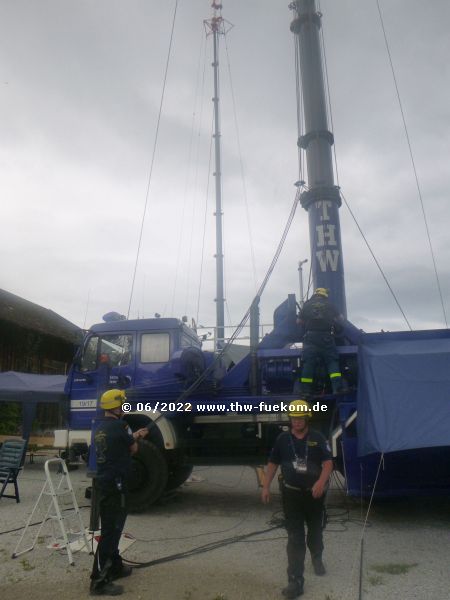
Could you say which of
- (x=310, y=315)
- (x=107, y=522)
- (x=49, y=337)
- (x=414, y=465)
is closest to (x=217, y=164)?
(x=49, y=337)

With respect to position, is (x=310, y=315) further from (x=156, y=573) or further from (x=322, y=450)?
(x=156, y=573)

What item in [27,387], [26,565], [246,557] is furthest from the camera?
[27,387]

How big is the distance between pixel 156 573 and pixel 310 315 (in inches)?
158

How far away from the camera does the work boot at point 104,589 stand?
4172 mm

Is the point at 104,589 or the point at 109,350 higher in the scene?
the point at 109,350

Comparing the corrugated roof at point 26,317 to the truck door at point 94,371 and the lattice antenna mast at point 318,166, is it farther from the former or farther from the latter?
the lattice antenna mast at point 318,166

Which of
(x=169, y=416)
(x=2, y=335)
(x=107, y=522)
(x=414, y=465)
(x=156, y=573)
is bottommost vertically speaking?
(x=156, y=573)

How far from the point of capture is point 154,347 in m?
8.12

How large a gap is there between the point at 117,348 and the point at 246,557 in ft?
13.9

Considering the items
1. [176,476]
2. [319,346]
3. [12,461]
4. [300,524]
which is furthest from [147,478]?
[300,524]

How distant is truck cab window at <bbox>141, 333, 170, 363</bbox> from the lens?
8086 millimetres

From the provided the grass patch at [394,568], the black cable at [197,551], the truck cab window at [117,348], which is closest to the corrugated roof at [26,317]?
the truck cab window at [117,348]

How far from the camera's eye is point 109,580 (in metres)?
4.32

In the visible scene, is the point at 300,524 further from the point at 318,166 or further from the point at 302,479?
the point at 318,166
